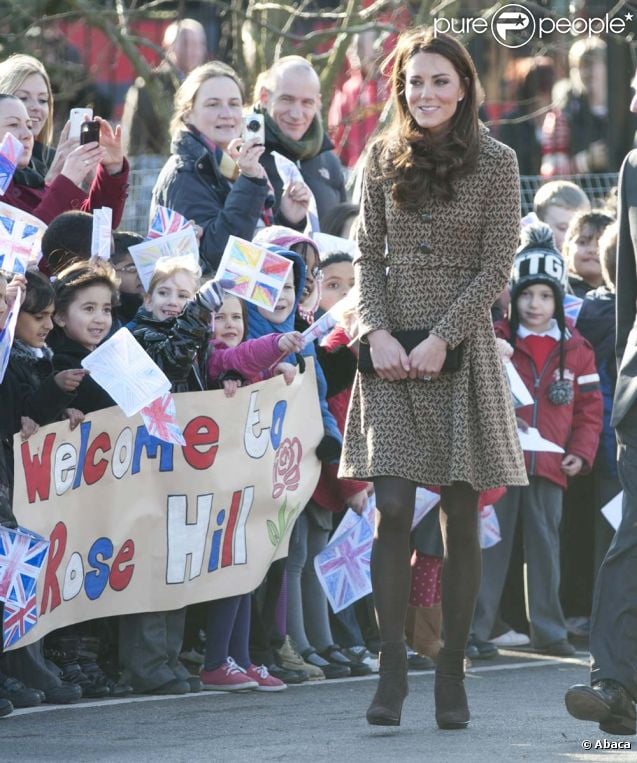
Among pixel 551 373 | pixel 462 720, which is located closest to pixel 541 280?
pixel 551 373

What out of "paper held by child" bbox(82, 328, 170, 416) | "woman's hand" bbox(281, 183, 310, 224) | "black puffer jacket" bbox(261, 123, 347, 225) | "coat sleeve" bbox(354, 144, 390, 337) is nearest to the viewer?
"coat sleeve" bbox(354, 144, 390, 337)

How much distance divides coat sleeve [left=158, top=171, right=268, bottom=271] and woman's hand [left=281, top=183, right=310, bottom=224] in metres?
0.52

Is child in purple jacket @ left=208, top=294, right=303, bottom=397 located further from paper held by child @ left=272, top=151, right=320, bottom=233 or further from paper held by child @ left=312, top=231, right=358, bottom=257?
paper held by child @ left=272, top=151, right=320, bottom=233

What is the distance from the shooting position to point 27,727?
599 cm

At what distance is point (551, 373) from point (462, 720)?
11.7 ft

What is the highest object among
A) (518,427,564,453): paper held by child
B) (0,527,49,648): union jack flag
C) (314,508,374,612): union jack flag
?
(518,427,564,453): paper held by child

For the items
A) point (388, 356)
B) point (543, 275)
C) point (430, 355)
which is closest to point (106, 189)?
point (388, 356)

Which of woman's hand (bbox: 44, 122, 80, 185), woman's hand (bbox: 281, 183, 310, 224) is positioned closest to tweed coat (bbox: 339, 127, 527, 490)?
woman's hand (bbox: 44, 122, 80, 185)

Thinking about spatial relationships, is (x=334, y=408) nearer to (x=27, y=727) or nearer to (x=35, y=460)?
(x=35, y=460)

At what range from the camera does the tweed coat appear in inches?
234

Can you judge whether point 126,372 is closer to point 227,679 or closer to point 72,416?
point 72,416

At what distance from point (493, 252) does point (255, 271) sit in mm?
1392

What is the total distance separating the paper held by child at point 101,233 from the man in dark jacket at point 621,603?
7.32 feet

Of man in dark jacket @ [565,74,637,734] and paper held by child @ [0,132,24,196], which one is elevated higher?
paper held by child @ [0,132,24,196]
